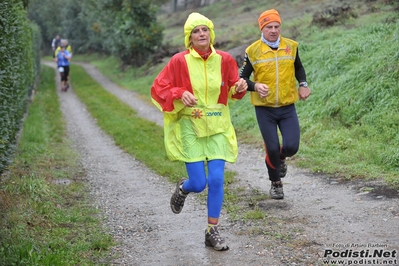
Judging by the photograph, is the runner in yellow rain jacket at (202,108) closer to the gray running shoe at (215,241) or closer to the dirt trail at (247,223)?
the gray running shoe at (215,241)

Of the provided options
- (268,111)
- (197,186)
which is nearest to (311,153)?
(268,111)

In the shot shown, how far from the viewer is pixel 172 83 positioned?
5.68 metres

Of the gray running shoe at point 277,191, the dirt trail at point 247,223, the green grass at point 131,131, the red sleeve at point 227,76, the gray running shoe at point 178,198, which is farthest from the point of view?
the green grass at point 131,131

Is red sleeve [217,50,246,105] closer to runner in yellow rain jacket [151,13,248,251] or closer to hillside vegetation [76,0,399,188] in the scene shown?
runner in yellow rain jacket [151,13,248,251]

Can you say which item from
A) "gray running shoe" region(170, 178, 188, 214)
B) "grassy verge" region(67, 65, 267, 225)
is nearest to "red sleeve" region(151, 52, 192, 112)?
"gray running shoe" region(170, 178, 188, 214)

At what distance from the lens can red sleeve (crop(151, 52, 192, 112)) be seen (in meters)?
5.56

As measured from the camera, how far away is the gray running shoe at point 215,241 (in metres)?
5.42

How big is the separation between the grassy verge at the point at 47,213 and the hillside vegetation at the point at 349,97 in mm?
3435

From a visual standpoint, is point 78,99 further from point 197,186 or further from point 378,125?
point 197,186

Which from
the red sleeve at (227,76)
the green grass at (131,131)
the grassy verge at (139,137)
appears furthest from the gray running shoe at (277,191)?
the green grass at (131,131)

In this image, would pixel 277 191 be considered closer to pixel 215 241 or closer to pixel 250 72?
pixel 250 72

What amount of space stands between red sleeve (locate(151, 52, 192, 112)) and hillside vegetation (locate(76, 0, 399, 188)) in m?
3.08

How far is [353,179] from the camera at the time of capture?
25.7ft

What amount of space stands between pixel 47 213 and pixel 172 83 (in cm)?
230
